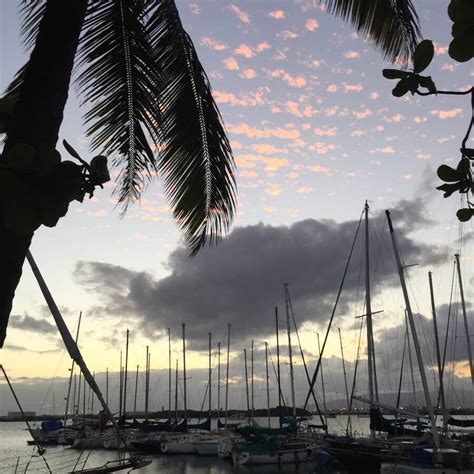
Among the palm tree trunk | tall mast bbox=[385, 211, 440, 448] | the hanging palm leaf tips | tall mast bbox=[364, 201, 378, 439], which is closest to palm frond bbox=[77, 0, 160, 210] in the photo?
the hanging palm leaf tips

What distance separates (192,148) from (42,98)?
12.3 ft

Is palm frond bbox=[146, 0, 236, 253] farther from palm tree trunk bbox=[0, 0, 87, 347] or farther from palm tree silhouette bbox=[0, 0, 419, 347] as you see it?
palm tree trunk bbox=[0, 0, 87, 347]

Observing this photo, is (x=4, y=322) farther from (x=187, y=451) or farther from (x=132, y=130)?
(x=187, y=451)

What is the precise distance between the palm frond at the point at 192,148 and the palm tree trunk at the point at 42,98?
3082mm

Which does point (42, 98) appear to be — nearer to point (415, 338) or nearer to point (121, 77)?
point (121, 77)

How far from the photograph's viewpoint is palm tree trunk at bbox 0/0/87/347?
2.84 m

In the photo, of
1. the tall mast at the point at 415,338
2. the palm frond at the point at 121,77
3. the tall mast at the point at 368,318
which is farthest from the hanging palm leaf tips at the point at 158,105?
the tall mast at the point at 368,318

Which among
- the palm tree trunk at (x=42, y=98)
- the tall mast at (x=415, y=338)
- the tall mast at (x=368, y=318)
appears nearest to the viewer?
the palm tree trunk at (x=42, y=98)

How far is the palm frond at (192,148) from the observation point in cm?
675

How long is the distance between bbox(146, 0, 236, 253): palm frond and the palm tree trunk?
121 inches

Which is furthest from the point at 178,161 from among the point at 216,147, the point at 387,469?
the point at 387,469

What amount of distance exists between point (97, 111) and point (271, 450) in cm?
3367

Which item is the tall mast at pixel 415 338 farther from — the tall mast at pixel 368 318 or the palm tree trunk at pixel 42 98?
the palm tree trunk at pixel 42 98

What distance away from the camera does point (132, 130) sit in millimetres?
6469
